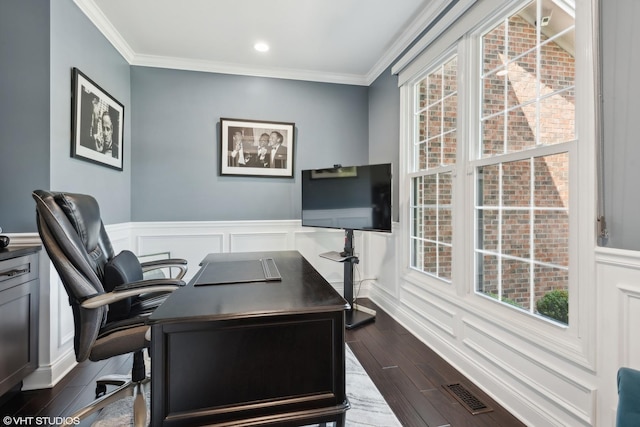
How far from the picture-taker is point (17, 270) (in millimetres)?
1799

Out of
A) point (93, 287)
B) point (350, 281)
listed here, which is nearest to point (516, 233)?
point (350, 281)

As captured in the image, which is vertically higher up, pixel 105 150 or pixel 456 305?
pixel 105 150

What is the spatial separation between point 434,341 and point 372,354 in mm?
535

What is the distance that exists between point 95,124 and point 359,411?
2996mm

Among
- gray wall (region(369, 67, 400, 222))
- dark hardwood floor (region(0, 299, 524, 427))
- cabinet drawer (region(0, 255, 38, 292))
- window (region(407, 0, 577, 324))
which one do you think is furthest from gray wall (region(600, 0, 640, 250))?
cabinet drawer (region(0, 255, 38, 292))

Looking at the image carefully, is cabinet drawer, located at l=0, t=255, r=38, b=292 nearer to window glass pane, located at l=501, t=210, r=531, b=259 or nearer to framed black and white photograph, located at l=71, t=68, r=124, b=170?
framed black and white photograph, located at l=71, t=68, r=124, b=170

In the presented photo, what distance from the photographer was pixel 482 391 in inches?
75.5

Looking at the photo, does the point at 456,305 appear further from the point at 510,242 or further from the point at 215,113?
the point at 215,113

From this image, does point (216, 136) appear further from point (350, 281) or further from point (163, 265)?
point (350, 281)

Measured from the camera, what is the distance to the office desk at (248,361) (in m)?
1.07

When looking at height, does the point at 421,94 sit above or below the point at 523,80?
above

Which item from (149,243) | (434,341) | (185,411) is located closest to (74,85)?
(149,243)

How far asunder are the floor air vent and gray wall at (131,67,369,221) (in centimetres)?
241

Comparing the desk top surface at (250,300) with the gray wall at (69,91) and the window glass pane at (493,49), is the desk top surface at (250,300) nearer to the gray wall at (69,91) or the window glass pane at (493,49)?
the gray wall at (69,91)
